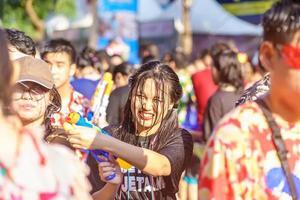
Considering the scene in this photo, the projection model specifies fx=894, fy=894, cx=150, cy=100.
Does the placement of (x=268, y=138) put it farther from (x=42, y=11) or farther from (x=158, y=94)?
(x=42, y=11)

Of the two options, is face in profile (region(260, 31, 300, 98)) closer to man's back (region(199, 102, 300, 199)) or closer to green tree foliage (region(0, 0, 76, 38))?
man's back (region(199, 102, 300, 199))

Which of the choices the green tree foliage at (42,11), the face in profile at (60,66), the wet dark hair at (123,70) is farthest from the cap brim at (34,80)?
the green tree foliage at (42,11)

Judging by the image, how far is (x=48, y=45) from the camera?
805 cm

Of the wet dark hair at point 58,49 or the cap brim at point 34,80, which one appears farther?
the wet dark hair at point 58,49

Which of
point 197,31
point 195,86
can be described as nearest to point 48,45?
point 195,86

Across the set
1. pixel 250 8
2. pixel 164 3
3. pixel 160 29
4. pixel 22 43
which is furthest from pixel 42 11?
pixel 22 43

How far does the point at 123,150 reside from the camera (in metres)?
3.97

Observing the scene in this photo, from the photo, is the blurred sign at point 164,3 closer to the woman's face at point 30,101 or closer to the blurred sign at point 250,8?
the blurred sign at point 250,8

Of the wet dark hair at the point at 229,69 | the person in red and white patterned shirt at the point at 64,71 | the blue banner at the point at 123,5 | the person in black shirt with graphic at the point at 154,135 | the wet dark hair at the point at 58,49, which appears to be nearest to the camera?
the person in black shirt with graphic at the point at 154,135

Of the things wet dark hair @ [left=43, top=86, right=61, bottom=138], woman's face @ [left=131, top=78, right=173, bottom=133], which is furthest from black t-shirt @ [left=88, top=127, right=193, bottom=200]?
wet dark hair @ [left=43, top=86, right=61, bottom=138]

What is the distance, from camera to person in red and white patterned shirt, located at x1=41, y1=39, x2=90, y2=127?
6875 mm

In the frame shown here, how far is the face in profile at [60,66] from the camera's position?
726cm

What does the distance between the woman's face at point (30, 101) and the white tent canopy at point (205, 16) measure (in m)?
17.3

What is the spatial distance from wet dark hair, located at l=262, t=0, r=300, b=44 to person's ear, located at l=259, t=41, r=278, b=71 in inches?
0.8
